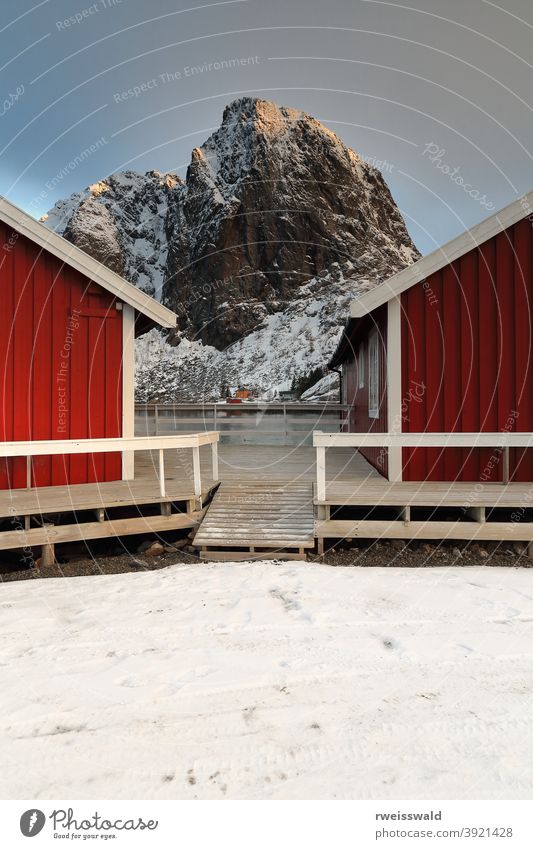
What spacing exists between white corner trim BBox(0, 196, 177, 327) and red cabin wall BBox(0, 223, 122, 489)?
210mm

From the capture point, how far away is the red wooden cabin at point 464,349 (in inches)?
282

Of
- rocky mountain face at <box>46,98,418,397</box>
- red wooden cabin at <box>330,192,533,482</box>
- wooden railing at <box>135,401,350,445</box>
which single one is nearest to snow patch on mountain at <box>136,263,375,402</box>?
rocky mountain face at <box>46,98,418,397</box>

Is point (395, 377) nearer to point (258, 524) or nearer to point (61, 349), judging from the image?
point (258, 524)

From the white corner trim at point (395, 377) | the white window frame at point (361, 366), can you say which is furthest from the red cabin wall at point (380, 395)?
the white corner trim at point (395, 377)

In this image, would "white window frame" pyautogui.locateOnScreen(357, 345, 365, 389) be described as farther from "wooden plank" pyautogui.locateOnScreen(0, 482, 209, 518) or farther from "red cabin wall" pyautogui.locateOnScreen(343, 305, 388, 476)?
"wooden plank" pyautogui.locateOnScreen(0, 482, 209, 518)

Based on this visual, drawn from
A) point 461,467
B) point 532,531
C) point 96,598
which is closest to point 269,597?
point 96,598

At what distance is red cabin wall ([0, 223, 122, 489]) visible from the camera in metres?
7.21

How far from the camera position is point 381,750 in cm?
246

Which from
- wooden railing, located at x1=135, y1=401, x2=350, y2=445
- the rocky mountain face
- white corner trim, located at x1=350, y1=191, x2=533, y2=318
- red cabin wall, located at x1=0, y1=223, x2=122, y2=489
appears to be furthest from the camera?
the rocky mountain face

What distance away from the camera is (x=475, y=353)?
7230mm

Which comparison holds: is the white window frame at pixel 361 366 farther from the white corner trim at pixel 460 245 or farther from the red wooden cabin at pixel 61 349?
the red wooden cabin at pixel 61 349

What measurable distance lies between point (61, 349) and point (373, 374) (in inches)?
213

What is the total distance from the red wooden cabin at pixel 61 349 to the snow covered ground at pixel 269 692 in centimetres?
310
